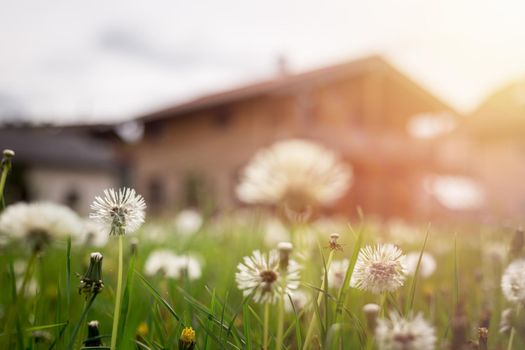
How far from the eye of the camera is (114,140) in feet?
99.5

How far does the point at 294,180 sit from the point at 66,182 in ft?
106

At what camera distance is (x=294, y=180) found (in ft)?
5.32

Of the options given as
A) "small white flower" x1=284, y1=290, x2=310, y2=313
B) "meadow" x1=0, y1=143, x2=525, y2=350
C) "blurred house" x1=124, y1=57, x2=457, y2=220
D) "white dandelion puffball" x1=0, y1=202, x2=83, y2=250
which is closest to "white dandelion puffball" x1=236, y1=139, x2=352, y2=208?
"meadow" x1=0, y1=143, x2=525, y2=350

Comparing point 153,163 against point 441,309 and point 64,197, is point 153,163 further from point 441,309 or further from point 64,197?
point 441,309

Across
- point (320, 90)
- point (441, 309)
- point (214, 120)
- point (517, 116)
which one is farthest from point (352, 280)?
point (517, 116)

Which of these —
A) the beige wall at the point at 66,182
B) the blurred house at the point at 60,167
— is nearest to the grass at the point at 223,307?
the blurred house at the point at 60,167

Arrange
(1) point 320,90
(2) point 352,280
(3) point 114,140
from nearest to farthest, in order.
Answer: (2) point 352,280
(1) point 320,90
(3) point 114,140

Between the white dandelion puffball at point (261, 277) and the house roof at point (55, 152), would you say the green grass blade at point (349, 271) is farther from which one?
the house roof at point (55, 152)

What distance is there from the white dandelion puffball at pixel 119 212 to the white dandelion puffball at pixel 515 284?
517 mm

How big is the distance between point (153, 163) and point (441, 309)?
27.4 meters

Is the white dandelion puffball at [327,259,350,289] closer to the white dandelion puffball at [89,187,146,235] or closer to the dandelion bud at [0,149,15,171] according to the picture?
the white dandelion puffball at [89,187,146,235]

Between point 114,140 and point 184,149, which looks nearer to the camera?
point 184,149

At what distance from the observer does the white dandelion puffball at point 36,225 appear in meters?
1.31

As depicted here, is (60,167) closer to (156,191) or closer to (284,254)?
→ (156,191)
